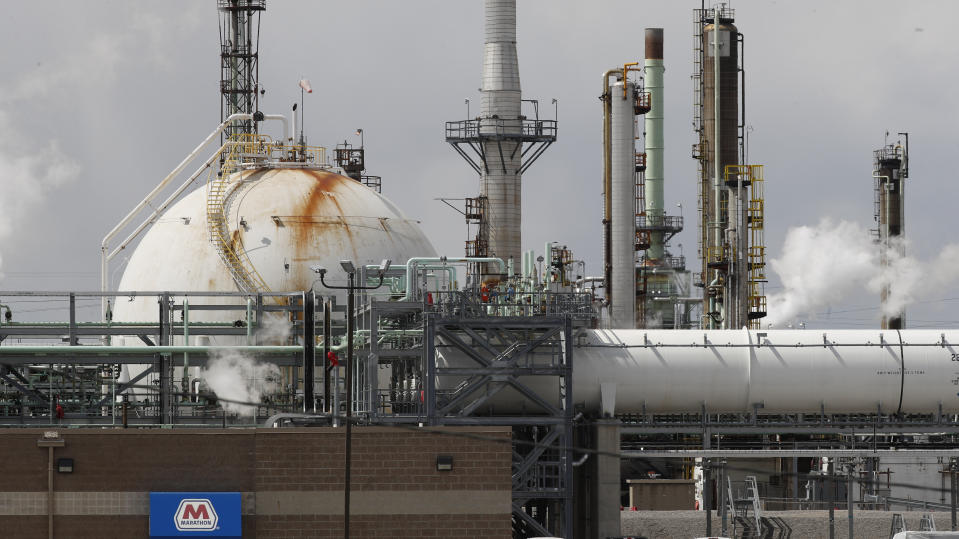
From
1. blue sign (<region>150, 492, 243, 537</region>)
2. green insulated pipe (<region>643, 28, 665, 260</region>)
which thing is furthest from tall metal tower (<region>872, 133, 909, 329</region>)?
blue sign (<region>150, 492, 243, 537</region>)

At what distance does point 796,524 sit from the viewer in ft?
155

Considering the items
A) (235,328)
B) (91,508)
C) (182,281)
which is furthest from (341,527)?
(182,281)

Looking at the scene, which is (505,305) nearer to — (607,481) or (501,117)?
(607,481)

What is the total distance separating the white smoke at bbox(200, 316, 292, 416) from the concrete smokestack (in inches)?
810

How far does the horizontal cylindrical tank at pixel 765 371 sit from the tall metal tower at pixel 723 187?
21.1m

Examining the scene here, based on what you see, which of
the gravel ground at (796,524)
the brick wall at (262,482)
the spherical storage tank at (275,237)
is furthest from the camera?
the spherical storage tank at (275,237)

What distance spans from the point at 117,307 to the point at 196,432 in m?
16.4

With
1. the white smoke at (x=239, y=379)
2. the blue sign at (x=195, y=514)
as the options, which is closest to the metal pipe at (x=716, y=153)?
the white smoke at (x=239, y=379)

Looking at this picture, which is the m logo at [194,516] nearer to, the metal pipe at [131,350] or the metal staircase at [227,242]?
the metal pipe at [131,350]

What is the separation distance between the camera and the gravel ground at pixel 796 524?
156ft

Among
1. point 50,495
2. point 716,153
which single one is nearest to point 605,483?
point 50,495

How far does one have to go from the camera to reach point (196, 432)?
3575cm

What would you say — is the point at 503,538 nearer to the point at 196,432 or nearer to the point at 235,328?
the point at 196,432

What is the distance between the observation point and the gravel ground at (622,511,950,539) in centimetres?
4756
